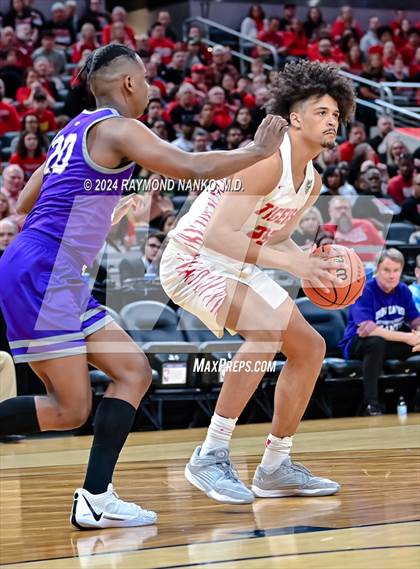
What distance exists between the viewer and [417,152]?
43.0 ft

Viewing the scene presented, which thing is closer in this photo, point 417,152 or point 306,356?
point 306,356

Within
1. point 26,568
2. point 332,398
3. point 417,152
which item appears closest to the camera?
point 26,568

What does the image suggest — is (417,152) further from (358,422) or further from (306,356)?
(306,356)

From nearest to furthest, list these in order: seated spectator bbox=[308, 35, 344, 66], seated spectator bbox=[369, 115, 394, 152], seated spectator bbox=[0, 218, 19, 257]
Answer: seated spectator bbox=[0, 218, 19, 257], seated spectator bbox=[369, 115, 394, 152], seated spectator bbox=[308, 35, 344, 66]

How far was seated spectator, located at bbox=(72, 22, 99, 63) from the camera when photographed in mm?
14328

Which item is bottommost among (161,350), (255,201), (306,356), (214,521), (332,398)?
(332,398)

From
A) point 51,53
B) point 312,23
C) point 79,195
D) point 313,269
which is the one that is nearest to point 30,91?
point 51,53

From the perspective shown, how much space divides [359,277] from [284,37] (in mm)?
12671

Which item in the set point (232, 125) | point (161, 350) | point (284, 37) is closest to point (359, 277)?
point (161, 350)

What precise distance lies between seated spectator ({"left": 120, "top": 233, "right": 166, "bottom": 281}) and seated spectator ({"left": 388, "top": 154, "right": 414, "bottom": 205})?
4.21 m

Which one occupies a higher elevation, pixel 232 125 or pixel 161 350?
pixel 232 125

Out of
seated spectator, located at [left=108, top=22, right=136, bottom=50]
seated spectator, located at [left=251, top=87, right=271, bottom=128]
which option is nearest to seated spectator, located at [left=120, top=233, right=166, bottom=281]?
seated spectator, located at [left=251, top=87, right=271, bottom=128]

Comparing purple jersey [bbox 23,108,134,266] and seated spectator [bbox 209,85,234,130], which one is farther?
seated spectator [bbox 209,85,234,130]

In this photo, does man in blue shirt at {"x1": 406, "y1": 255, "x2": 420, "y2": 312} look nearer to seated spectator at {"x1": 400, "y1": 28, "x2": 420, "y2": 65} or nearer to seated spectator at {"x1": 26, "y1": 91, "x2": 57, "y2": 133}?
seated spectator at {"x1": 26, "y1": 91, "x2": 57, "y2": 133}
